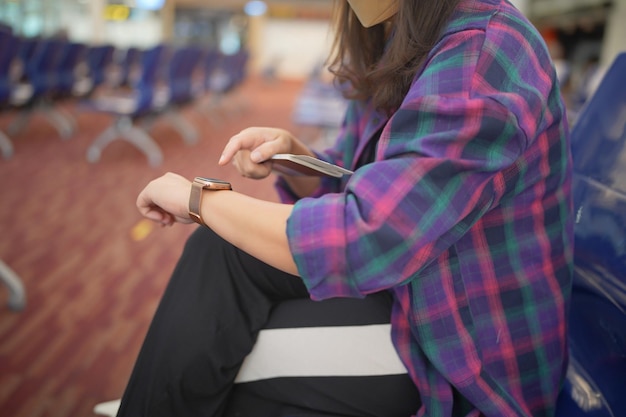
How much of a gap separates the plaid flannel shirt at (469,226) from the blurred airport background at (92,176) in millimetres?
307

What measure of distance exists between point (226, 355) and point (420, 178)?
1.39 feet

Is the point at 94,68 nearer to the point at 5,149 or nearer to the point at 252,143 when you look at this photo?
the point at 5,149

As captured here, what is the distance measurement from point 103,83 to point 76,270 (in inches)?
185

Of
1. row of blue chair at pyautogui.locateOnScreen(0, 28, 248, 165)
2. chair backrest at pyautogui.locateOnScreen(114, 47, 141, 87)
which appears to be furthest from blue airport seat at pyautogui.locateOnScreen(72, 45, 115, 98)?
chair backrest at pyautogui.locateOnScreen(114, 47, 141, 87)

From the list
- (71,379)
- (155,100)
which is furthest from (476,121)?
(155,100)

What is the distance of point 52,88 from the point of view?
18.6 feet

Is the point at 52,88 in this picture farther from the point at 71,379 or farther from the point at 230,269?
the point at 230,269

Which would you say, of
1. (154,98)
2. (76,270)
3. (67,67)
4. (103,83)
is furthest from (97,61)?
(76,270)

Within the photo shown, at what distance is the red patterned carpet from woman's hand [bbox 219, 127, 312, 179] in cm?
4

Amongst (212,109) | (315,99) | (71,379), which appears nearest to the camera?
(71,379)

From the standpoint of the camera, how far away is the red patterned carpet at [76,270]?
1.58 meters

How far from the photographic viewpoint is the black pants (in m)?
0.84

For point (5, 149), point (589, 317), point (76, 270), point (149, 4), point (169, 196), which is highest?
point (149, 4)

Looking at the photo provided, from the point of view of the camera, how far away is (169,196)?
785mm
